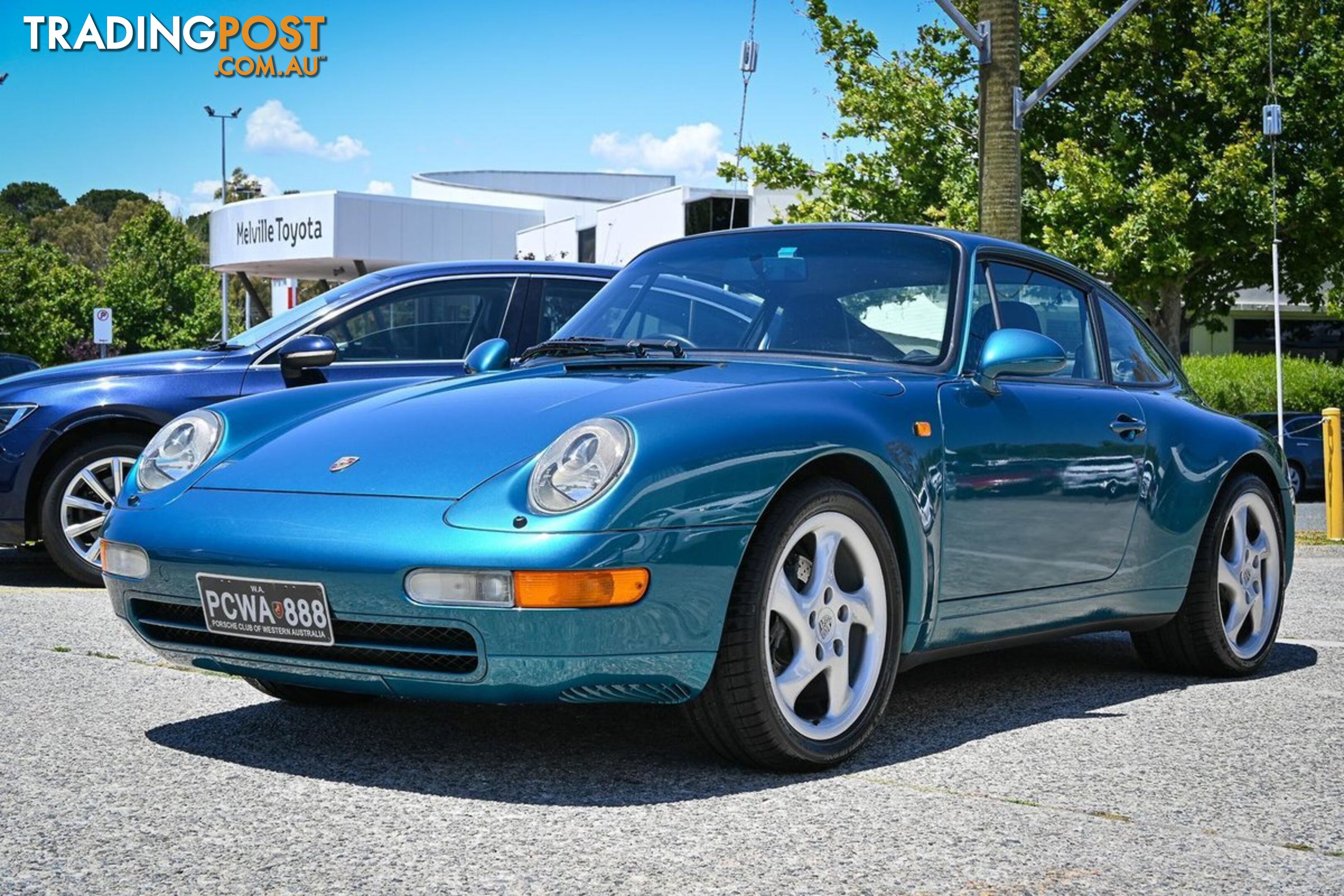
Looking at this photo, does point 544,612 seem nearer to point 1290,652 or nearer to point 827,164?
point 1290,652

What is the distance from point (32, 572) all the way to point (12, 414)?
1.28m

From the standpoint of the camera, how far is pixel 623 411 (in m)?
3.85

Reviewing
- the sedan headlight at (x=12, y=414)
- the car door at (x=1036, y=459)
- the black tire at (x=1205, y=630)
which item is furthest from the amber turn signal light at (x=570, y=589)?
the sedan headlight at (x=12, y=414)

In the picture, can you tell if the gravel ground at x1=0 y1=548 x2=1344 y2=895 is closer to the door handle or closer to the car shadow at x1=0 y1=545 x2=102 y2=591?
the door handle

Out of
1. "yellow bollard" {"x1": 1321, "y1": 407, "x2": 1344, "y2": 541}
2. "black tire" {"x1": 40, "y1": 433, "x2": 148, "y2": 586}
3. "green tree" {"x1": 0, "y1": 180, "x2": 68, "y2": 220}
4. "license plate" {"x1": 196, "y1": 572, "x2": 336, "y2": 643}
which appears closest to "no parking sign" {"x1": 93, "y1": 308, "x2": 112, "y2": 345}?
"yellow bollard" {"x1": 1321, "y1": 407, "x2": 1344, "y2": 541}

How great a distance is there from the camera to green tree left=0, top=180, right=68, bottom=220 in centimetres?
14412

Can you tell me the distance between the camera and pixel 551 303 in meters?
8.52

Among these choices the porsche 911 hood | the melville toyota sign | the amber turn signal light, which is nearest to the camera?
the amber turn signal light

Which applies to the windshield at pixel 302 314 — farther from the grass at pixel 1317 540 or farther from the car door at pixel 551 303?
the grass at pixel 1317 540

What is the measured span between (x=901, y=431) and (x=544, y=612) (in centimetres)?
122

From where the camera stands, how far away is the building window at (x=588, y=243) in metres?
45.5

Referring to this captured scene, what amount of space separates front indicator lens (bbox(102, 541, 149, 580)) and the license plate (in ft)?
0.74

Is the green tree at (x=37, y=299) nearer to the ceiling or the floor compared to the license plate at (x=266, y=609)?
nearer to the ceiling

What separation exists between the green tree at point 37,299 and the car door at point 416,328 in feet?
199
